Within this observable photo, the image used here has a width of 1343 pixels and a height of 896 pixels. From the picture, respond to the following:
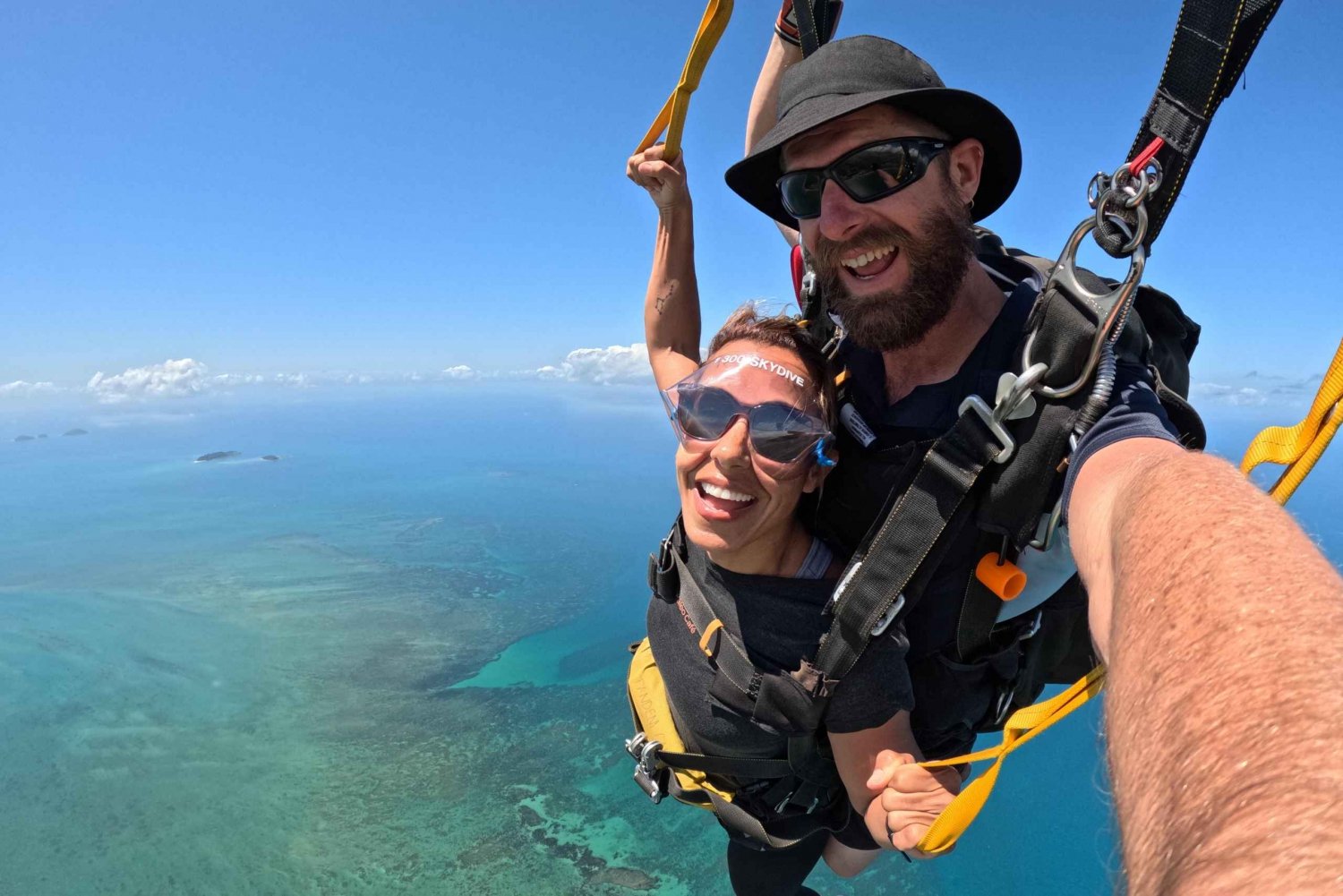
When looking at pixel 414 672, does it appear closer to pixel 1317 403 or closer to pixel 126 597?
pixel 126 597

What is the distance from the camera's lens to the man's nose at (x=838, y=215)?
2.02 metres

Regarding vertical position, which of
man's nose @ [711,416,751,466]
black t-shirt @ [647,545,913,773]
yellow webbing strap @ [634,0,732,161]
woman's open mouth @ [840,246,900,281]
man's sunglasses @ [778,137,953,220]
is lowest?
black t-shirt @ [647,545,913,773]

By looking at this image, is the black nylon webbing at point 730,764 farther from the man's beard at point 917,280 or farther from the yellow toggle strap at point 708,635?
the man's beard at point 917,280

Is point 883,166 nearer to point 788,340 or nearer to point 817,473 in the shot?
point 788,340

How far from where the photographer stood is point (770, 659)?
7.30 feet

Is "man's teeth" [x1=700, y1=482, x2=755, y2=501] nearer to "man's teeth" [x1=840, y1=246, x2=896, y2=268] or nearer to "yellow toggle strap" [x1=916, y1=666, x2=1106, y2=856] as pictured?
"man's teeth" [x1=840, y1=246, x2=896, y2=268]

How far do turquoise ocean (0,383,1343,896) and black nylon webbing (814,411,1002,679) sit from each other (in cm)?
→ 67

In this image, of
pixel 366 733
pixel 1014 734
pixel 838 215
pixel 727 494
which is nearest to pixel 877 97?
pixel 838 215

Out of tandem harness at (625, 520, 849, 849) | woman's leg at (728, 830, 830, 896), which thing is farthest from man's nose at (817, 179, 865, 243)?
woman's leg at (728, 830, 830, 896)

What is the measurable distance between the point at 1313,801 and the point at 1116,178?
169cm

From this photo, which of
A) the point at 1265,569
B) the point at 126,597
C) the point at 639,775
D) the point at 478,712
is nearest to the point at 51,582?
the point at 126,597

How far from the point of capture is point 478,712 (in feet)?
70.0

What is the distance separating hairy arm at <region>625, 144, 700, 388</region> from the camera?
270cm

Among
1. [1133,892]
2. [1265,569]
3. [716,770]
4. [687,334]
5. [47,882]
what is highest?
[687,334]
